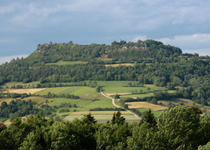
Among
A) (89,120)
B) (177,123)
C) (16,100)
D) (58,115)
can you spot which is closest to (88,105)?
(58,115)

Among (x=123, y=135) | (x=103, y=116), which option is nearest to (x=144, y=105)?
(x=103, y=116)

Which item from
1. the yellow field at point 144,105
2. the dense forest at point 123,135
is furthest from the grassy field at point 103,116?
the dense forest at point 123,135

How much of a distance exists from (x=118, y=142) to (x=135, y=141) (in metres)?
8.48

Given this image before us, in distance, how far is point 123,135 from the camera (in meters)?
74.9

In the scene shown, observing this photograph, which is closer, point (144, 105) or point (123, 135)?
point (123, 135)

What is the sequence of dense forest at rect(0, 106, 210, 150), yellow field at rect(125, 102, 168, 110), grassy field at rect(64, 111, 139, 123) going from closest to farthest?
dense forest at rect(0, 106, 210, 150)
grassy field at rect(64, 111, 139, 123)
yellow field at rect(125, 102, 168, 110)

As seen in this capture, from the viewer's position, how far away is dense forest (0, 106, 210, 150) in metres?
62.4

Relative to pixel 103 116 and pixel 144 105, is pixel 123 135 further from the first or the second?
pixel 144 105

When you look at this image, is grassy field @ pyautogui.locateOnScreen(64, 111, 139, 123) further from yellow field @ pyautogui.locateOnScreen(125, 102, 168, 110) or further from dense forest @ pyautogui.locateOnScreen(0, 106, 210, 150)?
dense forest @ pyautogui.locateOnScreen(0, 106, 210, 150)

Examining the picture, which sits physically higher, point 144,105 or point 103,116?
point 144,105

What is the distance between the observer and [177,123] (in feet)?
208

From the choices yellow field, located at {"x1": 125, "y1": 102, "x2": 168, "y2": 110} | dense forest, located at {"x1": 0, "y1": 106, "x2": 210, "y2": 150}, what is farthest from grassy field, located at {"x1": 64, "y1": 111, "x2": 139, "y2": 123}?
dense forest, located at {"x1": 0, "y1": 106, "x2": 210, "y2": 150}

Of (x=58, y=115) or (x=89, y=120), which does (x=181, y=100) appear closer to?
(x=58, y=115)

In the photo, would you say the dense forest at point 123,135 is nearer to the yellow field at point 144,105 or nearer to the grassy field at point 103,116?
the grassy field at point 103,116
